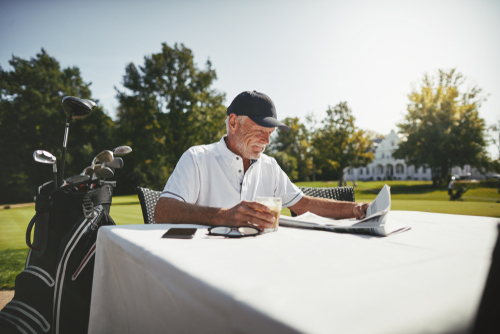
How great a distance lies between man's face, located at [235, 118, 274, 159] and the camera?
2.06m

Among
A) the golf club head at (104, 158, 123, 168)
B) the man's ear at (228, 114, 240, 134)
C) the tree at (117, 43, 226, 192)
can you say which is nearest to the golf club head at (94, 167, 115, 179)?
the golf club head at (104, 158, 123, 168)

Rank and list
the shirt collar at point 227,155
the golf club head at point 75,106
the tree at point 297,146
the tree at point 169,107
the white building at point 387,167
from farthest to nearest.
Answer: the white building at point 387,167 → the tree at point 297,146 → the tree at point 169,107 → the golf club head at point 75,106 → the shirt collar at point 227,155

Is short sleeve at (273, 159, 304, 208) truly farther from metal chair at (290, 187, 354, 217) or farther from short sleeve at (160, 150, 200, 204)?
short sleeve at (160, 150, 200, 204)

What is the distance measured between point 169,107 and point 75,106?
2193cm

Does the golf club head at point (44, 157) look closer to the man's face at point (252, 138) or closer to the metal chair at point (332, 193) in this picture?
the man's face at point (252, 138)

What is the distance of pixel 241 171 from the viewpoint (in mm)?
2117

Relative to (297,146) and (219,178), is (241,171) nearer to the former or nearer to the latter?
(219,178)

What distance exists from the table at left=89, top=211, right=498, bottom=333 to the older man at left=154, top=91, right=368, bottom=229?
2.30 ft

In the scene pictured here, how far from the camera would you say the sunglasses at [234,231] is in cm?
109

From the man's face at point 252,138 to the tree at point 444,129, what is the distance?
32492mm

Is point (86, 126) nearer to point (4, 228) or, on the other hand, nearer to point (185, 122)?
point (185, 122)

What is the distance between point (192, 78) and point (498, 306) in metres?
25.7

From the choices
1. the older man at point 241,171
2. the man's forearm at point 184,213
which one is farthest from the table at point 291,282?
the older man at point 241,171

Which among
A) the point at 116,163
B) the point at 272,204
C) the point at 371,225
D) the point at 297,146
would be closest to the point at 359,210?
the point at 371,225
